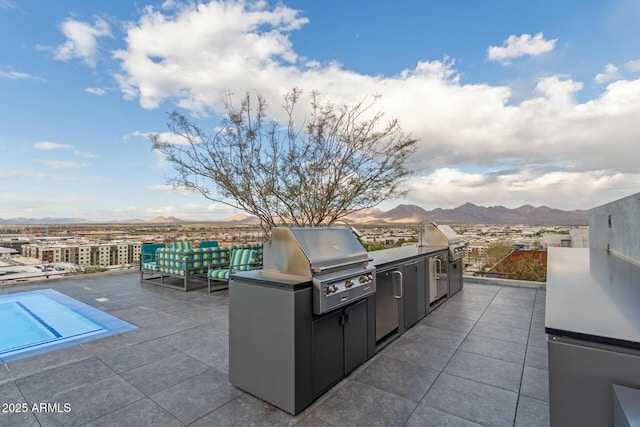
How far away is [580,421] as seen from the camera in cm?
93

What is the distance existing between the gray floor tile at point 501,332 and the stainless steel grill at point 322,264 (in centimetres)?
190

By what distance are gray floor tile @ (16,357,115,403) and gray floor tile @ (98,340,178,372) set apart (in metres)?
0.08

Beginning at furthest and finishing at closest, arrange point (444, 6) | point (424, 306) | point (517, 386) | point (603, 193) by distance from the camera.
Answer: point (444, 6) < point (603, 193) < point (424, 306) < point (517, 386)

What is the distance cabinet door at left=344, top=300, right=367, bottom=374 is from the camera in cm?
248

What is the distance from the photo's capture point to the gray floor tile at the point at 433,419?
1925mm

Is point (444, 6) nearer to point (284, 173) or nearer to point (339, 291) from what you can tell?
point (284, 173)

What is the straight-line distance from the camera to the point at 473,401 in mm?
2188

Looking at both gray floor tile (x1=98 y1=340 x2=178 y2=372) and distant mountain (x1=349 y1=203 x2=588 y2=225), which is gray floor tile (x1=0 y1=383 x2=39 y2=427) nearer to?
gray floor tile (x1=98 y1=340 x2=178 y2=372)

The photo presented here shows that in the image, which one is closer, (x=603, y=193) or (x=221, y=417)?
(x=221, y=417)

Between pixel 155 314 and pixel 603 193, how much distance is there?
747 centimetres

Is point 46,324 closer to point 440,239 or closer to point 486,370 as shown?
point 486,370

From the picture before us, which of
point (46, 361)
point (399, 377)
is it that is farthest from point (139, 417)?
point (399, 377)

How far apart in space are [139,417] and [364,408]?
1544 mm

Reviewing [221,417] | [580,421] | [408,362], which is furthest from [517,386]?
[221,417]
